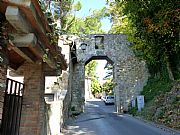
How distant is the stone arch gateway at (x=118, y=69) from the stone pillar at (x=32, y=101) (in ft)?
50.7

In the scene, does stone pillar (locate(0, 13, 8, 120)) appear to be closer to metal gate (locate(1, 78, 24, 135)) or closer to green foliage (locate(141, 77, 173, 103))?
metal gate (locate(1, 78, 24, 135))

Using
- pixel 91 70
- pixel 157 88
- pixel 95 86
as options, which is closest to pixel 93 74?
pixel 91 70

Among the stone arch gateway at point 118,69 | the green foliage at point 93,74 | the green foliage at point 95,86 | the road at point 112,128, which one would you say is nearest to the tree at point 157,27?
the stone arch gateway at point 118,69

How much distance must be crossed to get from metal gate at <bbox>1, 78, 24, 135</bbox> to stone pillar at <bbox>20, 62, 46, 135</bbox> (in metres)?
0.11

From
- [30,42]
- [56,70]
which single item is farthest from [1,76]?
[56,70]

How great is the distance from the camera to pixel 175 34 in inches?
Answer: 520

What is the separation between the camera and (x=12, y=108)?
14.0ft

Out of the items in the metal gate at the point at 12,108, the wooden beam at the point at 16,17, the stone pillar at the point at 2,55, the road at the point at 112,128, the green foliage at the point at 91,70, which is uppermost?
the green foliage at the point at 91,70

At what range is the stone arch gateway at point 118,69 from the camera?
69.1 feet

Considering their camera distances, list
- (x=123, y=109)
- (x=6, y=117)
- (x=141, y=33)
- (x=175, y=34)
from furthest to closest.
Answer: (x=123, y=109), (x=141, y=33), (x=175, y=34), (x=6, y=117)

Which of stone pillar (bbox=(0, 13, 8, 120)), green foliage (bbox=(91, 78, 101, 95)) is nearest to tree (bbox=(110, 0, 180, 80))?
stone pillar (bbox=(0, 13, 8, 120))

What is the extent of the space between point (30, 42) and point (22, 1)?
618 millimetres

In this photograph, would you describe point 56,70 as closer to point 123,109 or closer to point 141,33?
point 141,33

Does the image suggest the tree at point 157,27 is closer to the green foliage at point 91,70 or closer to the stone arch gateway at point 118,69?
the stone arch gateway at point 118,69
